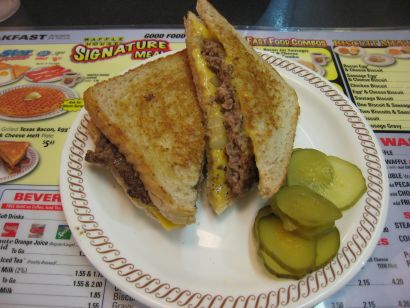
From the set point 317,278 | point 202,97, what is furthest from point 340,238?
point 202,97

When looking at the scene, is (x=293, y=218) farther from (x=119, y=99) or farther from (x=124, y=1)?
(x=124, y=1)

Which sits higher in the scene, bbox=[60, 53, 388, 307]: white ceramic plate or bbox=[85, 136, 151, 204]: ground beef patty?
bbox=[85, 136, 151, 204]: ground beef patty

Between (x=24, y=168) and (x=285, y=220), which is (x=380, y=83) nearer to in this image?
(x=285, y=220)

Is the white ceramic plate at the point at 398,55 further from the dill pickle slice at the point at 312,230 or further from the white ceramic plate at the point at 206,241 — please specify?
the dill pickle slice at the point at 312,230

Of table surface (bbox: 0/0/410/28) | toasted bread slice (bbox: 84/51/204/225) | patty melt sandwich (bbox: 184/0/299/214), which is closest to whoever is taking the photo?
toasted bread slice (bbox: 84/51/204/225)

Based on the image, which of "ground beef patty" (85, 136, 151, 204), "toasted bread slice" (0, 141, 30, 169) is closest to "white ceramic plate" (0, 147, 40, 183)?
"toasted bread slice" (0, 141, 30, 169)

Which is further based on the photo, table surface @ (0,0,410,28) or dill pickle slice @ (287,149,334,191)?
table surface @ (0,0,410,28)

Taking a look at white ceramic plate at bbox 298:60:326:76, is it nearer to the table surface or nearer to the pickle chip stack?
the table surface
